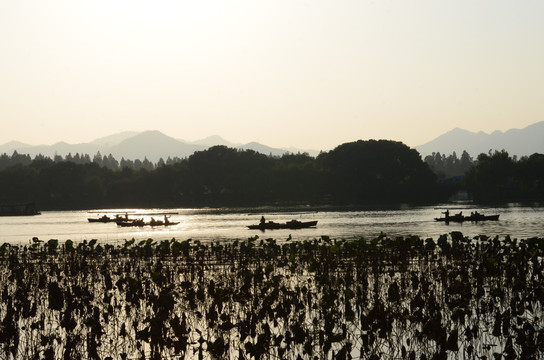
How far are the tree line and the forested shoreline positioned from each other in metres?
0.23

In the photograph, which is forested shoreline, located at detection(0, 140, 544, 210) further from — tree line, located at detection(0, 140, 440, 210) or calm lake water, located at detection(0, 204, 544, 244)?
calm lake water, located at detection(0, 204, 544, 244)

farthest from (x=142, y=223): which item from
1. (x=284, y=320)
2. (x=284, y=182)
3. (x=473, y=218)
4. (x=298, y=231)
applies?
(x=284, y=320)

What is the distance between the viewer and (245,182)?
182m

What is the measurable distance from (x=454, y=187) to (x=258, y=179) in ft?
158

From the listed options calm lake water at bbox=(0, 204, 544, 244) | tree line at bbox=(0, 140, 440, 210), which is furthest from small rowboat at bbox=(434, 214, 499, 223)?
tree line at bbox=(0, 140, 440, 210)

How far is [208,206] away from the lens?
18488 cm

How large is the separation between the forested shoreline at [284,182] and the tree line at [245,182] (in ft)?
0.74

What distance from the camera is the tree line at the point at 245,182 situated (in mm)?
167000

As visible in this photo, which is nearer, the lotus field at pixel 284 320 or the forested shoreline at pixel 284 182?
the lotus field at pixel 284 320

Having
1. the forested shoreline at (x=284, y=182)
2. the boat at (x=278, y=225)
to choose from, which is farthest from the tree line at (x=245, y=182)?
the boat at (x=278, y=225)

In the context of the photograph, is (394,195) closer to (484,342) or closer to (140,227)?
(140,227)

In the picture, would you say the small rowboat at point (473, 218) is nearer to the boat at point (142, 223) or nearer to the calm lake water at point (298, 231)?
the calm lake water at point (298, 231)

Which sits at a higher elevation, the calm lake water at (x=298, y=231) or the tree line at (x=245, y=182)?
the tree line at (x=245, y=182)

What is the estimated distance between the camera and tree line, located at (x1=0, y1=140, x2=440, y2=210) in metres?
167
